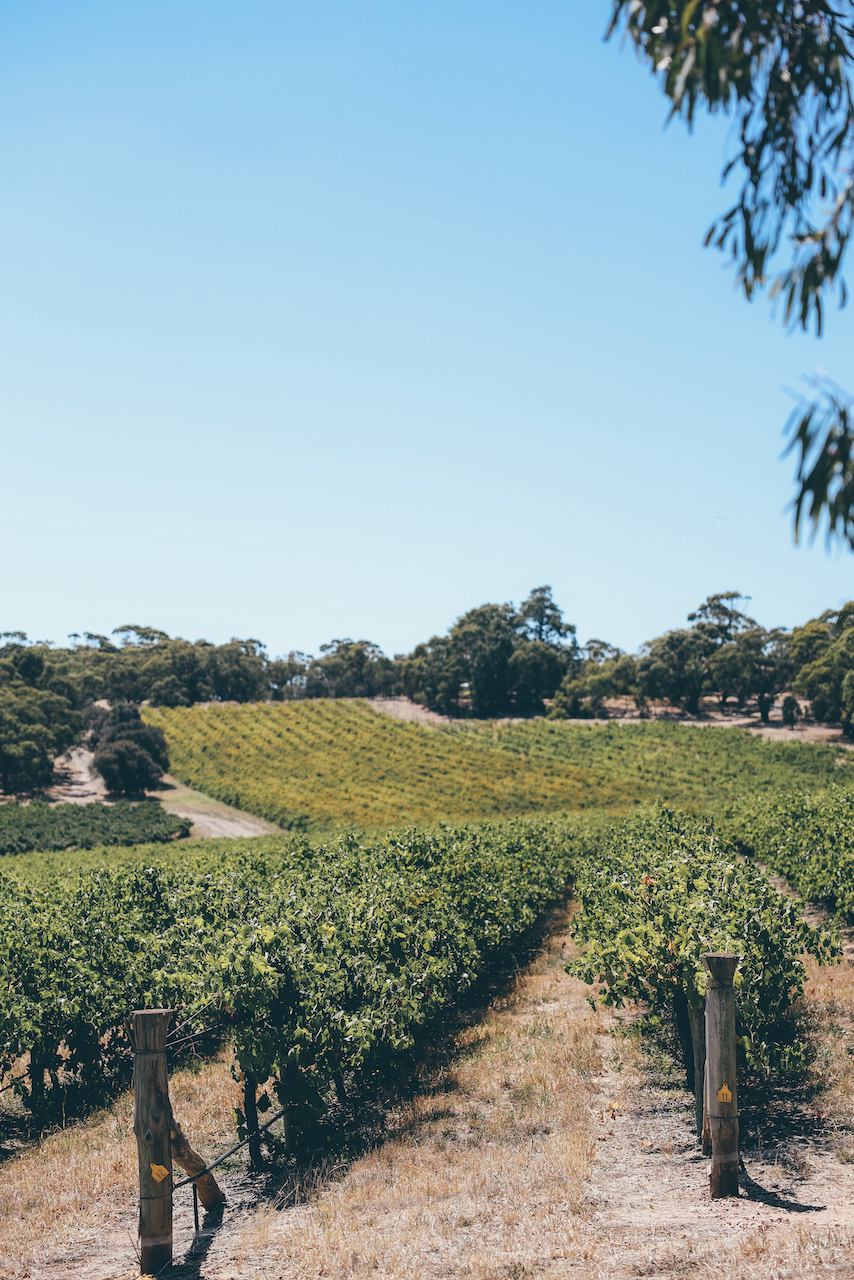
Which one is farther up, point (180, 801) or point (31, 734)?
point (31, 734)

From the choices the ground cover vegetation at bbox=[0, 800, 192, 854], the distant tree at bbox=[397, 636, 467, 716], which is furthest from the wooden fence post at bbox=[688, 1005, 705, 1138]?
the distant tree at bbox=[397, 636, 467, 716]

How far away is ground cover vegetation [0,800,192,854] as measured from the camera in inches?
1510

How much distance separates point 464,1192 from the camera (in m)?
6.59

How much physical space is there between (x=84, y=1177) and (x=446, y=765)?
55.1m

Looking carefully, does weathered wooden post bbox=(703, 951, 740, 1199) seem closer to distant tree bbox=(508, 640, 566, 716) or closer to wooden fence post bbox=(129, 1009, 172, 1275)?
wooden fence post bbox=(129, 1009, 172, 1275)

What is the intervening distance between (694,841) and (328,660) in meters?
104

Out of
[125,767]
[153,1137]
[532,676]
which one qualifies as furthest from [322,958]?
[532,676]

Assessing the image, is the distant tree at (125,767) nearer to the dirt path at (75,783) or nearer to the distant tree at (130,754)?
the distant tree at (130,754)

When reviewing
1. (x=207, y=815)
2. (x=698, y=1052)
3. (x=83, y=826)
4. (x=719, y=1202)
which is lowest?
(x=207, y=815)

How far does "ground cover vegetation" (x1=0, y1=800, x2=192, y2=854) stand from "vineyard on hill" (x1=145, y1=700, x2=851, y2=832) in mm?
7337

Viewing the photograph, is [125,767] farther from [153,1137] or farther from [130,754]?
[153,1137]

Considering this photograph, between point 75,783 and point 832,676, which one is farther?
point 832,676

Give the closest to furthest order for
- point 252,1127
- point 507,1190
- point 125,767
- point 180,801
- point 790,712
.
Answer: point 507,1190
point 252,1127
point 180,801
point 125,767
point 790,712

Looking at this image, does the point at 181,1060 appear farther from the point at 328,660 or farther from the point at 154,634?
the point at 154,634
